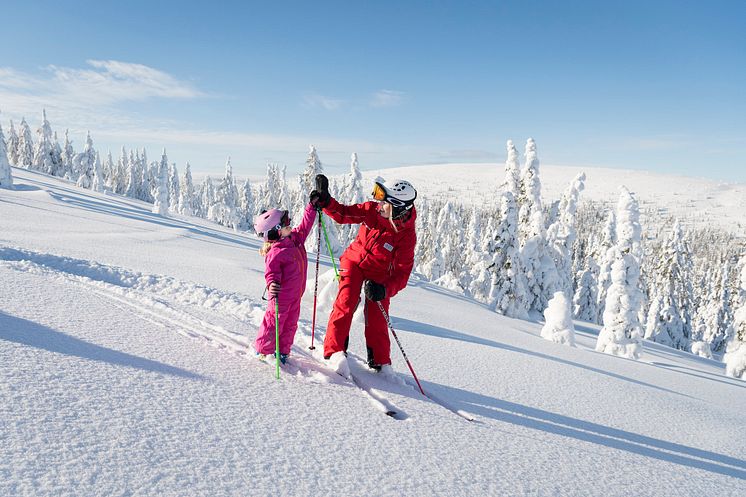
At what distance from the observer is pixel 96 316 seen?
14.1 ft

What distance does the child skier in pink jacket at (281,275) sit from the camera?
3.95 meters

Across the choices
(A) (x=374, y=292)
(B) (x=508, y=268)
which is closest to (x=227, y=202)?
(B) (x=508, y=268)

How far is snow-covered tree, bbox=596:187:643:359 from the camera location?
21.8 meters

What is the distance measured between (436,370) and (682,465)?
2361 mm

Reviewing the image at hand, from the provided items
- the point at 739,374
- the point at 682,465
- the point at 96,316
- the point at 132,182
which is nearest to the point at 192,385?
the point at 96,316

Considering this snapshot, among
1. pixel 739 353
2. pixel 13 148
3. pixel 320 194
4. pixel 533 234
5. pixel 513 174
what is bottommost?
pixel 739 353

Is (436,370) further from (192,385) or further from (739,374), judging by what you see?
(739,374)

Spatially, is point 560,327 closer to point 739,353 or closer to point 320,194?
point 320,194

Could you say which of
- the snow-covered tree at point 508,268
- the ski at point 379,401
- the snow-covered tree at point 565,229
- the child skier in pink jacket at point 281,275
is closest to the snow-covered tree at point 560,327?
the snow-covered tree at point 508,268

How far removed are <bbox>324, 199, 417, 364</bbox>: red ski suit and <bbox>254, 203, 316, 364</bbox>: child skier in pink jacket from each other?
0.50m

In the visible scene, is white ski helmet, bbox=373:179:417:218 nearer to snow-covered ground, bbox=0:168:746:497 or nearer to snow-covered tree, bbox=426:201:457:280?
snow-covered ground, bbox=0:168:746:497

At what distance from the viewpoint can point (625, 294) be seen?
22359 millimetres

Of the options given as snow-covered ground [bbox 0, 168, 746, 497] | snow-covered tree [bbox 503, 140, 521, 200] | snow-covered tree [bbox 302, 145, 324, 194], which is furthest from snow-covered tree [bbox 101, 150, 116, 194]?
snow-covered ground [bbox 0, 168, 746, 497]

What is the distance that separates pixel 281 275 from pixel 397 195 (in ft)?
4.78
